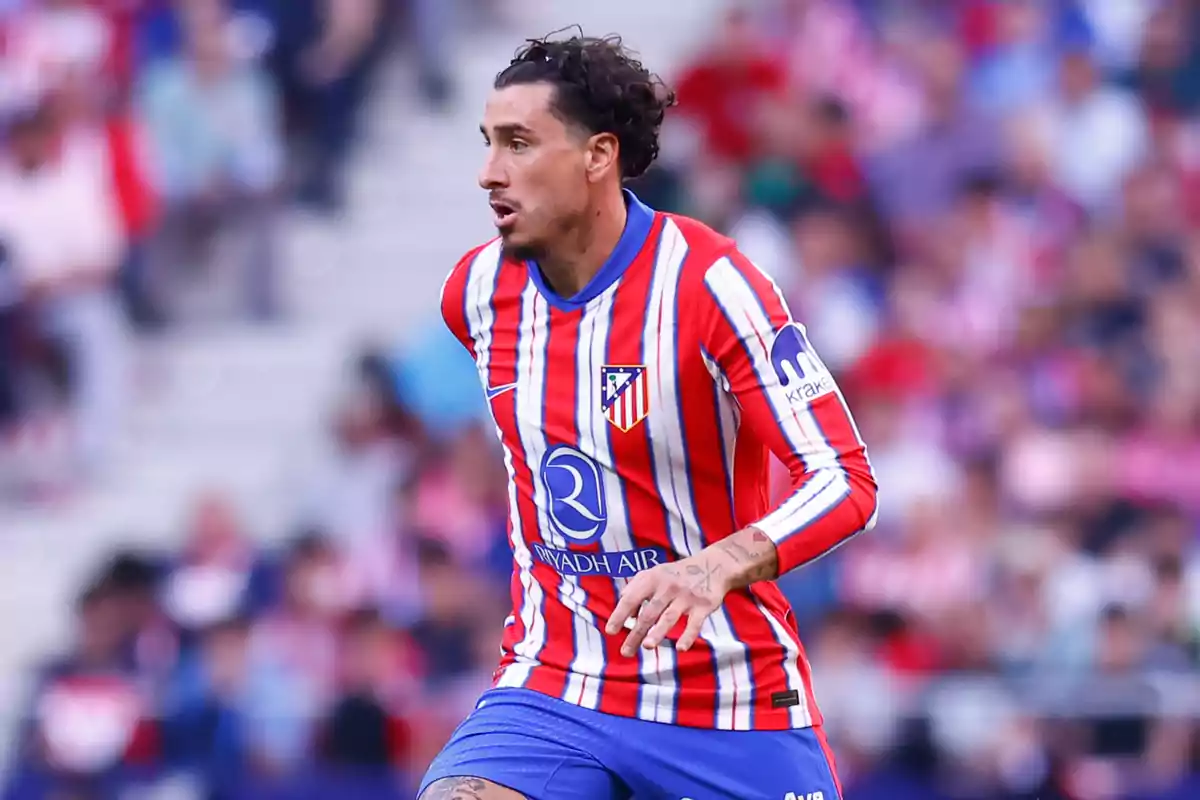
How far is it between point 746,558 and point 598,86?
1.08 metres

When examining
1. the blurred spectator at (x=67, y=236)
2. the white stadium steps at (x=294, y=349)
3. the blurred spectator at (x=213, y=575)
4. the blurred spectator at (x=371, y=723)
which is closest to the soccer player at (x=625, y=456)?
the blurred spectator at (x=371, y=723)

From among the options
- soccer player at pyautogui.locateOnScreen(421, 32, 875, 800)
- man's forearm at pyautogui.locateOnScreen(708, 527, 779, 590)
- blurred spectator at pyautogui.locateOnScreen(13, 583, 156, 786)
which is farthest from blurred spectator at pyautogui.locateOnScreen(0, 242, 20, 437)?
man's forearm at pyautogui.locateOnScreen(708, 527, 779, 590)

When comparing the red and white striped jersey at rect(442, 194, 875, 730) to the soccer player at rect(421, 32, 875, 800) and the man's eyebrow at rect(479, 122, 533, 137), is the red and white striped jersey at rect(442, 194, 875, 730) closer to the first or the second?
the soccer player at rect(421, 32, 875, 800)

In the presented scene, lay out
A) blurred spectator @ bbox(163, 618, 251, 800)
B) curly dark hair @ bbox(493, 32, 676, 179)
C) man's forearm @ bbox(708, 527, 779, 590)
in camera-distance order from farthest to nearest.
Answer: blurred spectator @ bbox(163, 618, 251, 800)
curly dark hair @ bbox(493, 32, 676, 179)
man's forearm @ bbox(708, 527, 779, 590)

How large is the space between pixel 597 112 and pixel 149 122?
7.16 meters

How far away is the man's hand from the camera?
3.85 metres

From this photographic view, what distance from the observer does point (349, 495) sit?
9.65 m

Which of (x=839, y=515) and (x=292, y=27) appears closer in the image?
(x=839, y=515)

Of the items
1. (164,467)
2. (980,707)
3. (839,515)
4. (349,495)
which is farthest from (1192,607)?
(164,467)

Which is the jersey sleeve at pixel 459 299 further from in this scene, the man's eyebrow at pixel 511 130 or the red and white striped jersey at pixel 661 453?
the man's eyebrow at pixel 511 130

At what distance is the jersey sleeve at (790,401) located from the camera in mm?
4207

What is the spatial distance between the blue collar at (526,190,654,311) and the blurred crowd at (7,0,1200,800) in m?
3.62

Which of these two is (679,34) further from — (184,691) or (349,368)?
(184,691)

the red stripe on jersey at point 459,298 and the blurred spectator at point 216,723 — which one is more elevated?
the red stripe on jersey at point 459,298
